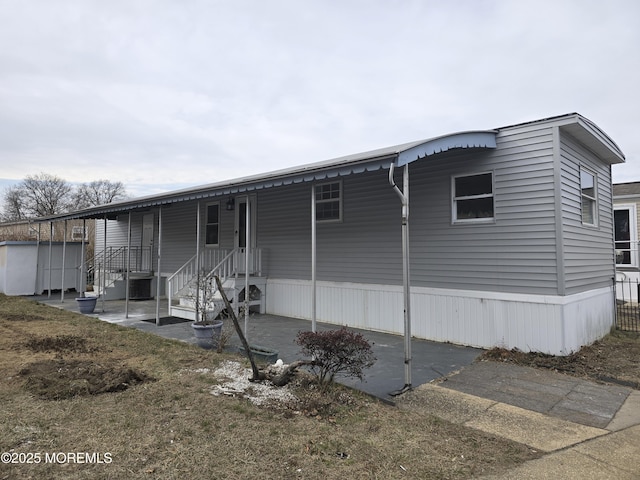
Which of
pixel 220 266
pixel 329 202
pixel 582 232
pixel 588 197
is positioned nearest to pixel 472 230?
pixel 582 232

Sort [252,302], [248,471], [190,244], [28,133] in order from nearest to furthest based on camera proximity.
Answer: [248,471]
[252,302]
[190,244]
[28,133]

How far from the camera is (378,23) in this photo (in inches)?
389

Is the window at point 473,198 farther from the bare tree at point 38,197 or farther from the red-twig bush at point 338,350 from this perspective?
the bare tree at point 38,197

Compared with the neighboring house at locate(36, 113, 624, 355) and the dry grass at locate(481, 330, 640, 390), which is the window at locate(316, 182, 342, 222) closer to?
the neighboring house at locate(36, 113, 624, 355)

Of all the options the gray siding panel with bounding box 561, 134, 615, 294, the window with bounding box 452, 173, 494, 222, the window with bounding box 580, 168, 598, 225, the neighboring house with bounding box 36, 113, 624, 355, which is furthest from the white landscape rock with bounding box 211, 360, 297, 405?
the window with bounding box 580, 168, 598, 225

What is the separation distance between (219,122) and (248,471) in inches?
588

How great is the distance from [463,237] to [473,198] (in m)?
0.71

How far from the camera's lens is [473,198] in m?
6.74

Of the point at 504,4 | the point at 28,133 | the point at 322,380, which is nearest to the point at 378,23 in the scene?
the point at 504,4

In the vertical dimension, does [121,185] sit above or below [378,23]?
above

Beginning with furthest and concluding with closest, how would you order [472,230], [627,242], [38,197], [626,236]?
[38,197] → [626,236] → [627,242] → [472,230]

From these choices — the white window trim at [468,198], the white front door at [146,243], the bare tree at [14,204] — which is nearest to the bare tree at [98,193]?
the bare tree at [14,204]

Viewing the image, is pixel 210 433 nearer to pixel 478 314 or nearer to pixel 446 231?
pixel 478 314

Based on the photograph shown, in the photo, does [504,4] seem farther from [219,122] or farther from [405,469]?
[219,122]
